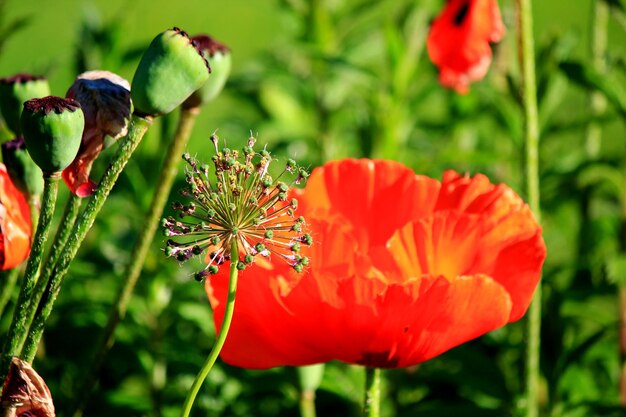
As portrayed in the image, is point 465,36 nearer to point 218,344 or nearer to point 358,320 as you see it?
point 358,320

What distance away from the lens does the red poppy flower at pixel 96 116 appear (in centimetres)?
58

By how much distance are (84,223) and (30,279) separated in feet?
0.19

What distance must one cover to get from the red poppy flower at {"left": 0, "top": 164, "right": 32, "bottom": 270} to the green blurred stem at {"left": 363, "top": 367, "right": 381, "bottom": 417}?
0.76 ft

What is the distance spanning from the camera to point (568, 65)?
3.65ft

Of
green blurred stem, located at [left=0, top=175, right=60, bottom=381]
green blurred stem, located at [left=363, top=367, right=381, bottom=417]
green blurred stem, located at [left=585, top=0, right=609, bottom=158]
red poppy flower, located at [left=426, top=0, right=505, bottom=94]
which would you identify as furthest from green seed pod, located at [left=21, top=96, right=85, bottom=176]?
green blurred stem, located at [left=585, top=0, right=609, bottom=158]

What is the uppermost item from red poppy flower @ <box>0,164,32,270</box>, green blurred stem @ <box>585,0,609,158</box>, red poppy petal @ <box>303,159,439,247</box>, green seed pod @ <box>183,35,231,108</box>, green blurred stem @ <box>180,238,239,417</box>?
green blurred stem @ <box>585,0,609,158</box>

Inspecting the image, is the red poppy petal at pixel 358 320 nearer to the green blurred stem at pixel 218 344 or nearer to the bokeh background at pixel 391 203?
the green blurred stem at pixel 218 344

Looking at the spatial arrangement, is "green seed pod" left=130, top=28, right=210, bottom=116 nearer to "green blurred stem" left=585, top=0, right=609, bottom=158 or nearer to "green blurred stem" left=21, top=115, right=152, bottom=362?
"green blurred stem" left=21, top=115, right=152, bottom=362

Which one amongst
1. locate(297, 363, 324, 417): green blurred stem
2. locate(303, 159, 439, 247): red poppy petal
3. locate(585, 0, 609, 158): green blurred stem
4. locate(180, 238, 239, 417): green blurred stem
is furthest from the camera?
locate(585, 0, 609, 158): green blurred stem

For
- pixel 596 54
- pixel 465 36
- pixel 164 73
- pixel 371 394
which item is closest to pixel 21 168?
pixel 164 73

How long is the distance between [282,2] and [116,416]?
3.29ft

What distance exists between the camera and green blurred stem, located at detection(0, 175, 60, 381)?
A: 20.7 inches

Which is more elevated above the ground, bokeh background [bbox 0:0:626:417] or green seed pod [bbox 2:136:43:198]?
bokeh background [bbox 0:0:626:417]

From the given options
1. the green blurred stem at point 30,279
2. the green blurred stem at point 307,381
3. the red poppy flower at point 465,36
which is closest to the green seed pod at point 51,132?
the green blurred stem at point 30,279
